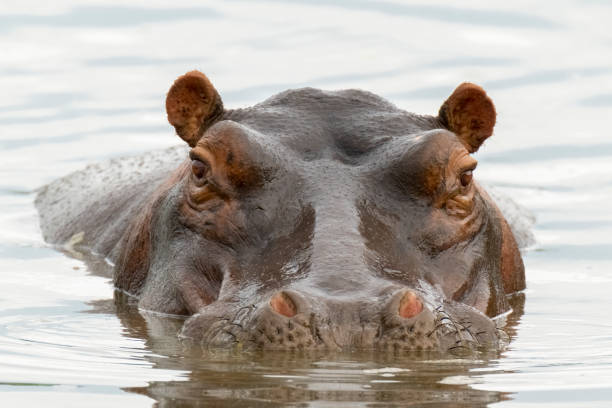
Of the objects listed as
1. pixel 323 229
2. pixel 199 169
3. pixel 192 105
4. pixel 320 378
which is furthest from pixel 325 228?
pixel 192 105

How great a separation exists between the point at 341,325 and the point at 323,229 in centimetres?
113

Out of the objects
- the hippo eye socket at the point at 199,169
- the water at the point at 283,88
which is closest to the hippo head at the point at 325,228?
the hippo eye socket at the point at 199,169

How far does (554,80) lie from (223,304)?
14083 millimetres

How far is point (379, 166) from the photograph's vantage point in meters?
8.98


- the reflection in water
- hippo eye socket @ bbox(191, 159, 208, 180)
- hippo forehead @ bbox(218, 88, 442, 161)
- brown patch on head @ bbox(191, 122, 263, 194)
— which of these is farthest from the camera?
hippo forehead @ bbox(218, 88, 442, 161)

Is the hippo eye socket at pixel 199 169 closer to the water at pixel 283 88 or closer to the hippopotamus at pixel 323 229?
the hippopotamus at pixel 323 229

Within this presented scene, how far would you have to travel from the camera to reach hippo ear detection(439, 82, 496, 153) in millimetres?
9672

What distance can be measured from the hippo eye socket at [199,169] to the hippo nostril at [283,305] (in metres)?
1.97

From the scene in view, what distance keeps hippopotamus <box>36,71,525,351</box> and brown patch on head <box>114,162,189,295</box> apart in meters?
0.02

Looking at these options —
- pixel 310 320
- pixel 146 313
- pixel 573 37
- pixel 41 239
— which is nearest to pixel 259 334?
pixel 310 320

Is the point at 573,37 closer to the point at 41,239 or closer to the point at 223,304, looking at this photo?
the point at 41,239

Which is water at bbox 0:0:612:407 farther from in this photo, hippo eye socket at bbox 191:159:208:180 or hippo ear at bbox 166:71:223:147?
hippo ear at bbox 166:71:223:147

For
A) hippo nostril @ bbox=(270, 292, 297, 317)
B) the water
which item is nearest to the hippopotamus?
hippo nostril @ bbox=(270, 292, 297, 317)

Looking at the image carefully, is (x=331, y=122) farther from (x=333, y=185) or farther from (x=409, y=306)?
(x=409, y=306)
